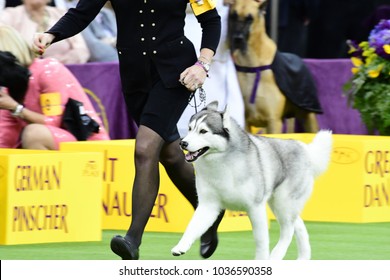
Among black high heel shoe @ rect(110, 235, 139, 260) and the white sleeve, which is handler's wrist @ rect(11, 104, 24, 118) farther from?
black high heel shoe @ rect(110, 235, 139, 260)

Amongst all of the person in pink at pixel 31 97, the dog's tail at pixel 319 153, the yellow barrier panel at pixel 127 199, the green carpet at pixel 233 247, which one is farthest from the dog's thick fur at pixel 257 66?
the dog's tail at pixel 319 153

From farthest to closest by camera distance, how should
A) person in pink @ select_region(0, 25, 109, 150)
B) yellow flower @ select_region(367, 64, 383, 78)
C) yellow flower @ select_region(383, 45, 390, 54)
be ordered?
yellow flower @ select_region(367, 64, 383, 78), yellow flower @ select_region(383, 45, 390, 54), person in pink @ select_region(0, 25, 109, 150)

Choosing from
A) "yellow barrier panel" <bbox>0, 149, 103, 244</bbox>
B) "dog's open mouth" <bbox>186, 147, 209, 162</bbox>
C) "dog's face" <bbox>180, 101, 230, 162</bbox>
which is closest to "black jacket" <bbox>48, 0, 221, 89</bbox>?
"dog's face" <bbox>180, 101, 230, 162</bbox>

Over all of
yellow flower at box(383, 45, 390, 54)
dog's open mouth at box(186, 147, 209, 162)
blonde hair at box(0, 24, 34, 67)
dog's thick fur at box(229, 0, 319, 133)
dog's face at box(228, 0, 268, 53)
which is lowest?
dog's thick fur at box(229, 0, 319, 133)

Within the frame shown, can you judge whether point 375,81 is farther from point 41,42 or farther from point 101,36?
point 41,42

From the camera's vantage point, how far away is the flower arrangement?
9.72 metres

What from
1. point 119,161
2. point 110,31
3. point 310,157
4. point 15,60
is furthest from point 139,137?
point 110,31

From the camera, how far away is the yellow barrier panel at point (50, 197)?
24.4ft

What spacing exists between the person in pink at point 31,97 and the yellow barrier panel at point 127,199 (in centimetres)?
64

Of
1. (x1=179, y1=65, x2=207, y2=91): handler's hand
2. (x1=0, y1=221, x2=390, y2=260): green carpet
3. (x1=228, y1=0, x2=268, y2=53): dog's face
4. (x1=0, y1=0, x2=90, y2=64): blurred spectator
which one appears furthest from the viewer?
(x1=228, y1=0, x2=268, y2=53): dog's face

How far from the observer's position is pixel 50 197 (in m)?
7.57

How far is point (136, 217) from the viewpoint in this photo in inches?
Answer: 254

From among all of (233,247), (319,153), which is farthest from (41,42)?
(233,247)

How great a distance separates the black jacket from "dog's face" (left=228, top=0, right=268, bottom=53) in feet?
15.6
